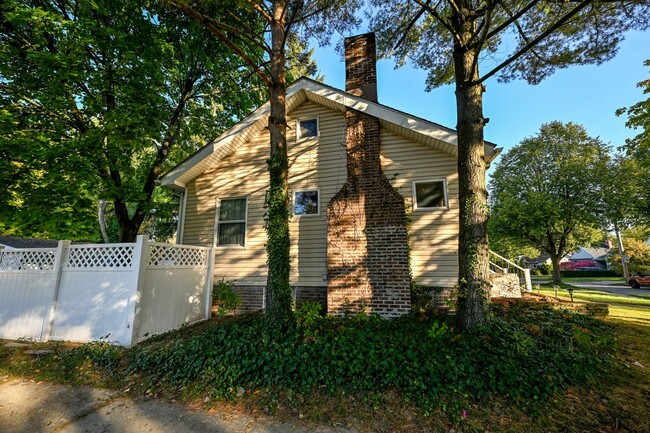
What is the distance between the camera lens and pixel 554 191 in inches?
803

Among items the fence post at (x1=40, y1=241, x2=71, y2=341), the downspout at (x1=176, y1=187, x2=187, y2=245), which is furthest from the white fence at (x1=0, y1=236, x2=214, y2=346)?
the downspout at (x1=176, y1=187, x2=187, y2=245)

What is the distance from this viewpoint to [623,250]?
1021 inches

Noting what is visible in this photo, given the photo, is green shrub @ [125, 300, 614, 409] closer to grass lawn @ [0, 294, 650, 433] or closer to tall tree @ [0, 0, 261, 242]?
grass lawn @ [0, 294, 650, 433]

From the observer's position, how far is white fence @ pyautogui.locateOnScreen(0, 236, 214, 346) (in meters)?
5.46

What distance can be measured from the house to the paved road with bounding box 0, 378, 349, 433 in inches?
145

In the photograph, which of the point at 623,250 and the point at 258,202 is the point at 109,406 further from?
the point at 623,250

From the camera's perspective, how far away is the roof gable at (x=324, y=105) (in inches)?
263

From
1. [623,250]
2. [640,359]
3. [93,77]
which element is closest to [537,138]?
[623,250]

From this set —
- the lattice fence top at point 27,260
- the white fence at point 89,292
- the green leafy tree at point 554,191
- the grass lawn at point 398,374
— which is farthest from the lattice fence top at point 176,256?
the green leafy tree at point 554,191

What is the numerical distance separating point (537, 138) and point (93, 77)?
94.8 ft

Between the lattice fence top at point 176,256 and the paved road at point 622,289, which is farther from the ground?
the lattice fence top at point 176,256

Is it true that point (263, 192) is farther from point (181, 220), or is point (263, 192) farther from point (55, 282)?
point (55, 282)

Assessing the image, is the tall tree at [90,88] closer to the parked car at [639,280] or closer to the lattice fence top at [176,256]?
the lattice fence top at [176,256]

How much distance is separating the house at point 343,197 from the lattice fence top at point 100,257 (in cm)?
269
